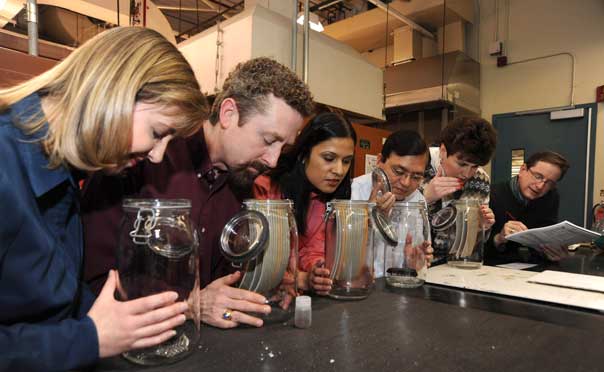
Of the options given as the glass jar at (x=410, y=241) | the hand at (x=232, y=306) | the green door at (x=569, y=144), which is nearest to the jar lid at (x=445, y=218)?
the glass jar at (x=410, y=241)

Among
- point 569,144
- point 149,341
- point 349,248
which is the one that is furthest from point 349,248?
point 569,144

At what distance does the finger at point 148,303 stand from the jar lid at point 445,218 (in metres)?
0.96

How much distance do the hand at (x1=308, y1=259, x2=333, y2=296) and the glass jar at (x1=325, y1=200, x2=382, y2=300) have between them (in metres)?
0.02

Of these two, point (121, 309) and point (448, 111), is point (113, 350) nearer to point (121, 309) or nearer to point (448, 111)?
point (121, 309)

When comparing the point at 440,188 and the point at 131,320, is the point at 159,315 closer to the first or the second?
the point at 131,320

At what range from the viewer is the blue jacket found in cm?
45

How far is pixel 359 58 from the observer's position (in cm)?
257

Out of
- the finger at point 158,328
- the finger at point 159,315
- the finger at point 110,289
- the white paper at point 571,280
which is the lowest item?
the white paper at point 571,280

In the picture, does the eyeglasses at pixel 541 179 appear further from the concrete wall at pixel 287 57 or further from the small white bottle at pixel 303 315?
the small white bottle at pixel 303 315

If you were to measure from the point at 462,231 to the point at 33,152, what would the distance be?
1198 millimetres

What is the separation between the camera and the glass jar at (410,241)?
108 cm

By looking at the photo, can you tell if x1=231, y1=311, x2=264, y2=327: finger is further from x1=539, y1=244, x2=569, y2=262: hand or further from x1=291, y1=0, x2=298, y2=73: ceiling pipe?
x1=291, y1=0, x2=298, y2=73: ceiling pipe

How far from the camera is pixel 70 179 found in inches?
22.6

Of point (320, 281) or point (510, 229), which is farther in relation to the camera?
point (510, 229)
